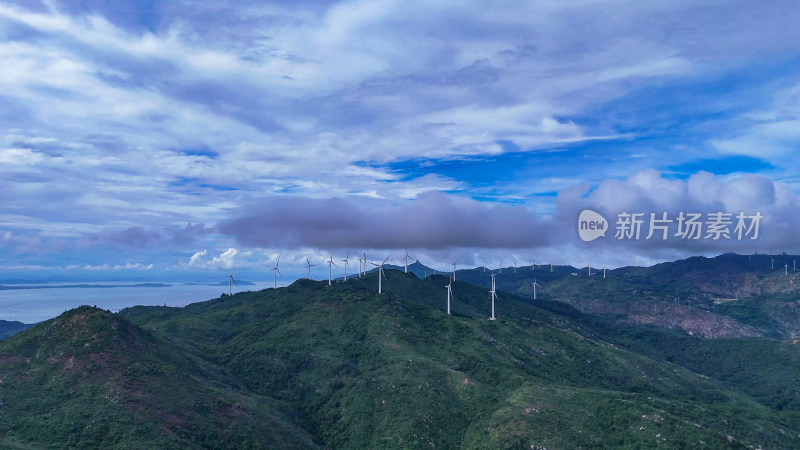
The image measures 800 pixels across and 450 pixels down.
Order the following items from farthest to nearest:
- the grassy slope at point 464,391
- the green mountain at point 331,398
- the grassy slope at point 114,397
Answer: the grassy slope at point 464,391, the green mountain at point 331,398, the grassy slope at point 114,397

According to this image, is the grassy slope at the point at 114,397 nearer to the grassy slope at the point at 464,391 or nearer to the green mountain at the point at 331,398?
the green mountain at the point at 331,398

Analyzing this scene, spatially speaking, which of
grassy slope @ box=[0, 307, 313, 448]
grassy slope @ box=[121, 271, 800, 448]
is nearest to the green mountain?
grassy slope @ box=[0, 307, 313, 448]

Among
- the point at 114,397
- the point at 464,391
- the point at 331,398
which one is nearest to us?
the point at 114,397

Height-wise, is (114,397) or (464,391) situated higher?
(114,397)

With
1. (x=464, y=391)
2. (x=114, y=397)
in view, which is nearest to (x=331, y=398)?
(x=464, y=391)

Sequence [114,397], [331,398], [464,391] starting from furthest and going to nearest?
1. [331,398]
2. [464,391]
3. [114,397]

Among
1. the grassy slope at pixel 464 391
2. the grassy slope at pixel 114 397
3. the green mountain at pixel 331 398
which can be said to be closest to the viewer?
the grassy slope at pixel 114 397

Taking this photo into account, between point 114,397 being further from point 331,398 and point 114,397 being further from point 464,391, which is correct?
point 464,391

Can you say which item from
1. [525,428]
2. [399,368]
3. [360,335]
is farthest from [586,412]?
[360,335]

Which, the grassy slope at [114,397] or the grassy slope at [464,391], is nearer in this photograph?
the grassy slope at [114,397]

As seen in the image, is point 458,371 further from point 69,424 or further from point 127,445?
point 69,424

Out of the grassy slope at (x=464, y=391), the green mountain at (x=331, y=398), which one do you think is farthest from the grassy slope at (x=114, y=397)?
the grassy slope at (x=464, y=391)
